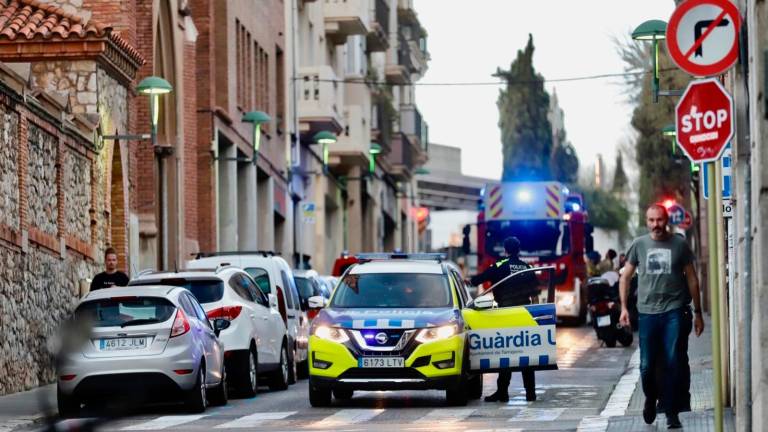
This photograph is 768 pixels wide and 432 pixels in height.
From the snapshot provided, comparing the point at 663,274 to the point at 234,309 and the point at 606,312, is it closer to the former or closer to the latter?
the point at 234,309

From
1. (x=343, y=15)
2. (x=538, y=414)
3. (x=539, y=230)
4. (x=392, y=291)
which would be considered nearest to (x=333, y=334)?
(x=392, y=291)

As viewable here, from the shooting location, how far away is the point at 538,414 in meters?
18.6

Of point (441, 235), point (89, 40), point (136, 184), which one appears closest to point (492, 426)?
point (89, 40)

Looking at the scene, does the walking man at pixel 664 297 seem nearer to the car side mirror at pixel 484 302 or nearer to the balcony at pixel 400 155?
the car side mirror at pixel 484 302

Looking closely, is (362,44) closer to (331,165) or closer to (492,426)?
(331,165)

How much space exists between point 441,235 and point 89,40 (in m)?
91.7

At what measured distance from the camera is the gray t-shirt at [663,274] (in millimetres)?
15086

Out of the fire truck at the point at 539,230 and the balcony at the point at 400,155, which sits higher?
the balcony at the point at 400,155

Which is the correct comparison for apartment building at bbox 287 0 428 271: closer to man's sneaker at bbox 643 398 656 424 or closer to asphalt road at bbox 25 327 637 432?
asphalt road at bbox 25 327 637 432

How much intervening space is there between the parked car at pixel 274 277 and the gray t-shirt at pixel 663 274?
11.1 m

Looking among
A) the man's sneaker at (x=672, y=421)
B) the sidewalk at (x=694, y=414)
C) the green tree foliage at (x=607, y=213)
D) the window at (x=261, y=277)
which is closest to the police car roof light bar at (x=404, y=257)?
the sidewalk at (x=694, y=414)

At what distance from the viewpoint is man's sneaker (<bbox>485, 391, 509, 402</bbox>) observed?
20734 mm

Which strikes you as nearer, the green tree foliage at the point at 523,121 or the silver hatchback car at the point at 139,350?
the silver hatchback car at the point at 139,350

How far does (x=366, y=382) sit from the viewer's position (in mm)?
19531
